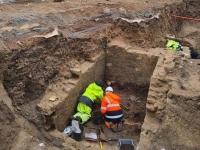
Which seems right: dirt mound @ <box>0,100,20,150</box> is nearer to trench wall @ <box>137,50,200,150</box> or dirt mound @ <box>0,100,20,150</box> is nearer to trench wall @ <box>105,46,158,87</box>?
trench wall @ <box>137,50,200,150</box>

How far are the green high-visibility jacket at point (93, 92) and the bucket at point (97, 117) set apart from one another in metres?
0.33

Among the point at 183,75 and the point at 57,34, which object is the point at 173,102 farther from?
the point at 57,34

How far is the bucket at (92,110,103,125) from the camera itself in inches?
275

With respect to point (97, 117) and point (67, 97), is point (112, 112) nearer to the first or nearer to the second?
point (97, 117)

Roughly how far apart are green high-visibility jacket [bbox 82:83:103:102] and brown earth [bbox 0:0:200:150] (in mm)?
180

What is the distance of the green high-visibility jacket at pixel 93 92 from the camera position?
700 centimetres

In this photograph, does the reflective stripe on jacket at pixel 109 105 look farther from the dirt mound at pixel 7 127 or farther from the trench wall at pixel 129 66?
the dirt mound at pixel 7 127

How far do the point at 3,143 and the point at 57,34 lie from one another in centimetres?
314

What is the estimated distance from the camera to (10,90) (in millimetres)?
5707

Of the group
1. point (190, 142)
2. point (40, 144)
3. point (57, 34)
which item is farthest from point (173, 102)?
point (57, 34)

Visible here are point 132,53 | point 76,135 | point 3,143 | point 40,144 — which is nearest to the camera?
point 3,143

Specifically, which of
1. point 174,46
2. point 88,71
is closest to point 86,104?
point 88,71

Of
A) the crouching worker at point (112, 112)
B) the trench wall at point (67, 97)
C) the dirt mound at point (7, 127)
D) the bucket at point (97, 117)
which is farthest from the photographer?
the bucket at point (97, 117)

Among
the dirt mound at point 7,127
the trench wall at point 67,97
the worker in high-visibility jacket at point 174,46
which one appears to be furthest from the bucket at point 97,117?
the worker in high-visibility jacket at point 174,46
